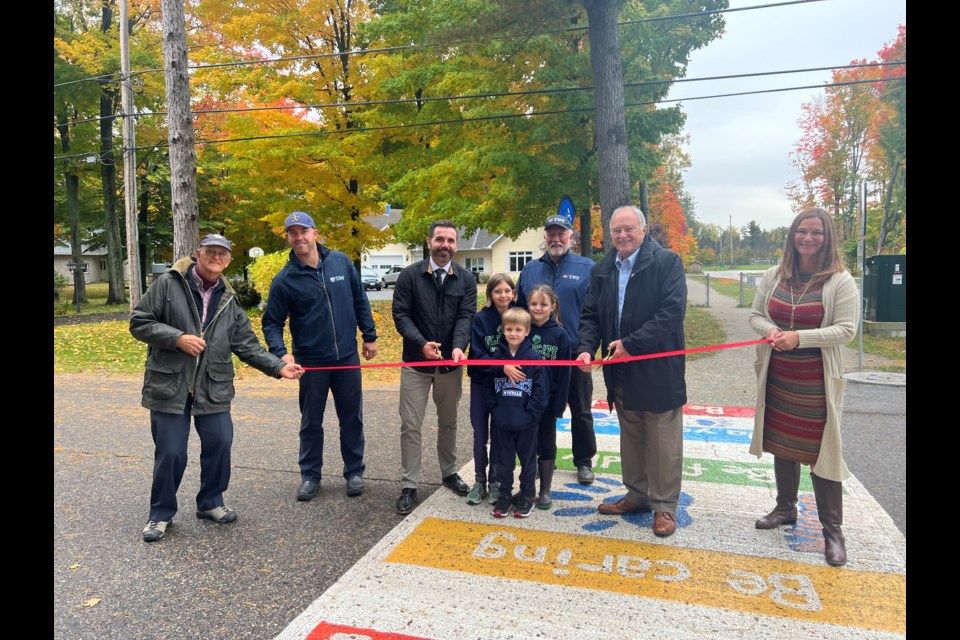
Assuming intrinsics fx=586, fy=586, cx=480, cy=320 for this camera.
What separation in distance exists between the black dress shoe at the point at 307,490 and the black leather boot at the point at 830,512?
3554mm

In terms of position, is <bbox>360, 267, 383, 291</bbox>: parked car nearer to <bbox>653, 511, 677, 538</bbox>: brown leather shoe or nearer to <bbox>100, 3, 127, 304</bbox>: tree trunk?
<bbox>100, 3, 127, 304</bbox>: tree trunk

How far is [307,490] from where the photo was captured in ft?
15.1

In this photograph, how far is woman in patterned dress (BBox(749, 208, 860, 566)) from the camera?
3487mm

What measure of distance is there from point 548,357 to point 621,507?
1.19 meters

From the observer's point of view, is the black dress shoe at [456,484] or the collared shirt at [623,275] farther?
the black dress shoe at [456,484]

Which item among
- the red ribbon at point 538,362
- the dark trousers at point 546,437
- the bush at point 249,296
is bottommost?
the dark trousers at point 546,437

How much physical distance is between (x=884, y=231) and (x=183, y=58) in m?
26.5

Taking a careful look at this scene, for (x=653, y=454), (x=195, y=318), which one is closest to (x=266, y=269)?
(x=195, y=318)

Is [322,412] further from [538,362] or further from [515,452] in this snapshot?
[538,362]

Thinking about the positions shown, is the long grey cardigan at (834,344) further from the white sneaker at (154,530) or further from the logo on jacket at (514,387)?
the white sneaker at (154,530)

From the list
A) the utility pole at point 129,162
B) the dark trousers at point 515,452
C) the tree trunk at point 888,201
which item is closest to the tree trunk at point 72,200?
the utility pole at point 129,162

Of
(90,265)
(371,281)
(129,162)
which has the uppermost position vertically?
(129,162)

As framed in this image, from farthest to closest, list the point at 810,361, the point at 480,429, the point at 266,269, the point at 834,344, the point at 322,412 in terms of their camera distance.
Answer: the point at 266,269 → the point at 322,412 → the point at 480,429 → the point at 810,361 → the point at 834,344

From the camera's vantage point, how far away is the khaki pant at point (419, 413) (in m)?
4.52
